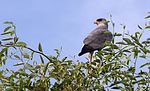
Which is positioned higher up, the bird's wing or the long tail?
the bird's wing

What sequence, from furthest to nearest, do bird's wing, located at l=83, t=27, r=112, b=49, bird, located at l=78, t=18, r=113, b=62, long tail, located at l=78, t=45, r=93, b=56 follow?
bird's wing, located at l=83, t=27, r=112, b=49 < bird, located at l=78, t=18, r=113, b=62 < long tail, located at l=78, t=45, r=93, b=56

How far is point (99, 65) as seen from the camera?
15.5ft

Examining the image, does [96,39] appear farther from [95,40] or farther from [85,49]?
[85,49]

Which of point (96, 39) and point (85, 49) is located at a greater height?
point (96, 39)

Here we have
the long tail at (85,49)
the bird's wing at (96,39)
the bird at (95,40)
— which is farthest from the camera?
the bird's wing at (96,39)

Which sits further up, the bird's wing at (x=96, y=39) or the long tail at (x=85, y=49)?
the bird's wing at (x=96, y=39)

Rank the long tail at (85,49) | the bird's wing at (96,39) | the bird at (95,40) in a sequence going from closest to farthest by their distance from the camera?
the long tail at (85,49) < the bird at (95,40) < the bird's wing at (96,39)

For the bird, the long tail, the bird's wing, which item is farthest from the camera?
the bird's wing

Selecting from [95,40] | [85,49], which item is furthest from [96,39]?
[85,49]

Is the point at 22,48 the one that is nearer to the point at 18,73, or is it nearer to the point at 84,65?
the point at 18,73

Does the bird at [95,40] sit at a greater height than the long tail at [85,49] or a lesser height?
greater

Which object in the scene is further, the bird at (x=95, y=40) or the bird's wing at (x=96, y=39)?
the bird's wing at (x=96, y=39)

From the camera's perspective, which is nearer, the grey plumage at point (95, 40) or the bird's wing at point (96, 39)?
the grey plumage at point (95, 40)

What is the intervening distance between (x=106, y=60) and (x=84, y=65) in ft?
0.83
